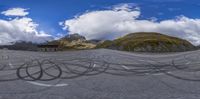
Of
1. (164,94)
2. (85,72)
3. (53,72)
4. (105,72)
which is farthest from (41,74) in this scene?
(164,94)

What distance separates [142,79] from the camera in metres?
25.0

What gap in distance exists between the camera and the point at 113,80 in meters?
24.5

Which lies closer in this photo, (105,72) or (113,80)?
(113,80)

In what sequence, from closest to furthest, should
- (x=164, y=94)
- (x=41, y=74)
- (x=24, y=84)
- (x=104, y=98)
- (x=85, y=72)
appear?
(x=104, y=98), (x=164, y=94), (x=24, y=84), (x=41, y=74), (x=85, y=72)

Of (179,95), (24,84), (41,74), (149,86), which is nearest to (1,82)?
(24,84)

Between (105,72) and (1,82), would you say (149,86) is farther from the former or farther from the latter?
(1,82)

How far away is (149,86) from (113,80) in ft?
10.3

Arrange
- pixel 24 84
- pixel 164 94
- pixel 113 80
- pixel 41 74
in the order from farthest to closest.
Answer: pixel 41 74 → pixel 113 80 → pixel 24 84 → pixel 164 94

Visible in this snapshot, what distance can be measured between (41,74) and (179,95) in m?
11.3

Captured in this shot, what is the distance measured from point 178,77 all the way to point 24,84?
38.0 feet

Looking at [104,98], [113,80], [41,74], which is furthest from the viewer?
[41,74]

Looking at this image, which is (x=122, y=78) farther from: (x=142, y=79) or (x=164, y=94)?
(x=164, y=94)

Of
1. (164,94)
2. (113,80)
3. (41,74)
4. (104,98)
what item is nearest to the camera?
(104,98)

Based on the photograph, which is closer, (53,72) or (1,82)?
(1,82)
